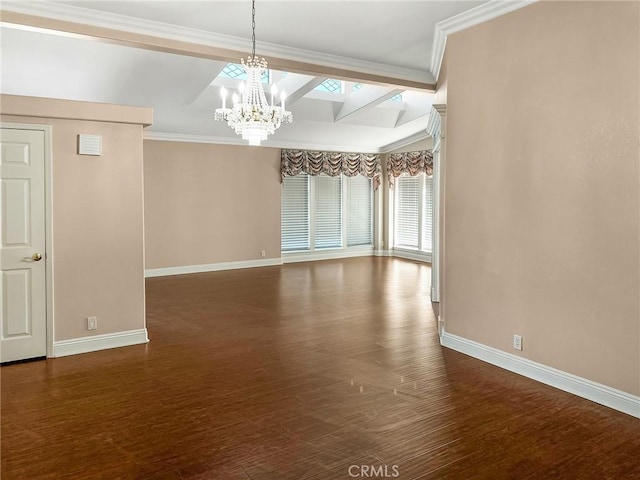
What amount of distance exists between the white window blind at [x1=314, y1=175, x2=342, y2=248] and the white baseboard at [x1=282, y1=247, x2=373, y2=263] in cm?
16

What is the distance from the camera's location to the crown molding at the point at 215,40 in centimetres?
394

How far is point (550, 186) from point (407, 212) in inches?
304

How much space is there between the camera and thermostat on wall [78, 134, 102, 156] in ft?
14.7

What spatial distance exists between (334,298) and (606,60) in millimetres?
4615

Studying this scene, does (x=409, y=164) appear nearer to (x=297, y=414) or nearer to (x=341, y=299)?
(x=341, y=299)

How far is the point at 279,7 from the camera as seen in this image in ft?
13.3

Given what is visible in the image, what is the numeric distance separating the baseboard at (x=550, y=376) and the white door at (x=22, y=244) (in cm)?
397

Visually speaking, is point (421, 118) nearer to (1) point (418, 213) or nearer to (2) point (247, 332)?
(1) point (418, 213)

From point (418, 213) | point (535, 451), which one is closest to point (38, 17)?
point (535, 451)

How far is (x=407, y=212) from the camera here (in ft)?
37.3

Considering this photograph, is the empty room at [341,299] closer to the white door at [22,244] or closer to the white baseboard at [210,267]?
the white door at [22,244]

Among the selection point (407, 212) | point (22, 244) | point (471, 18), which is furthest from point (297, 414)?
point (407, 212)

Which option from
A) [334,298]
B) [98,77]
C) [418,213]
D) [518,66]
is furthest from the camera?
[418,213]

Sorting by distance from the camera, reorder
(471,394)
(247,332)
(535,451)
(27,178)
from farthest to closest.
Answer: (247,332) < (27,178) < (471,394) < (535,451)
